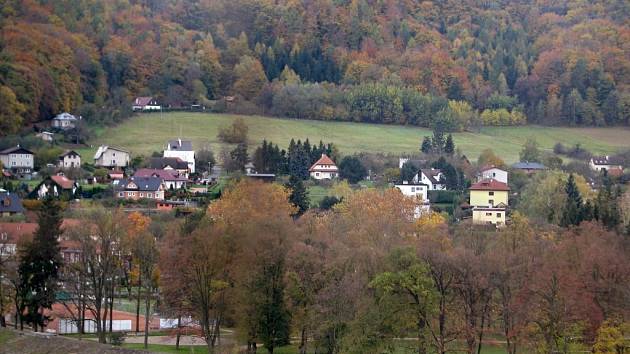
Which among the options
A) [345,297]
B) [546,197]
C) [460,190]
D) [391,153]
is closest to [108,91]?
[391,153]

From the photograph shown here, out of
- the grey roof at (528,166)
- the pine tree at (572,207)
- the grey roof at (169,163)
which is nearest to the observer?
the pine tree at (572,207)

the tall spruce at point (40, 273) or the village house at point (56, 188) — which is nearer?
the tall spruce at point (40, 273)

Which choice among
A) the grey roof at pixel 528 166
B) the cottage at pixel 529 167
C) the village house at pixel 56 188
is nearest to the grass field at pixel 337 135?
the grey roof at pixel 528 166

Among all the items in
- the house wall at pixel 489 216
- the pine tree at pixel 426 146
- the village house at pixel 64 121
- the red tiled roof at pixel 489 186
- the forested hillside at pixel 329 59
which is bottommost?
→ the house wall at pixel 489 216

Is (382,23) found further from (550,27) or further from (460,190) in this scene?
(460,190)

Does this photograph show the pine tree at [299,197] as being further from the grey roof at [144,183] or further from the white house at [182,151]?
the white house at [182,151]

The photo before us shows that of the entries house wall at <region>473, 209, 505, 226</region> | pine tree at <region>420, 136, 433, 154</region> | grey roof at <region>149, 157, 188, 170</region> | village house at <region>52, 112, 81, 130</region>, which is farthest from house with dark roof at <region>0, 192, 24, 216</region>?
pine tree at <region>420, 136, 433, 154</region>

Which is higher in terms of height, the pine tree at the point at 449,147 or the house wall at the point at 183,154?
the pine tree at the point at 449,147
